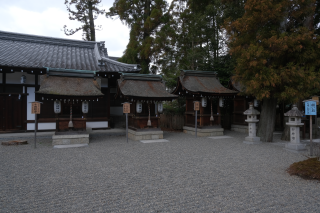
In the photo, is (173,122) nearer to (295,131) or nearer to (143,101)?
(143,101)

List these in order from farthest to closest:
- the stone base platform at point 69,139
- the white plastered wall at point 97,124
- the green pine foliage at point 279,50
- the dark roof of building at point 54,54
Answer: the white plastered wall at point 97,124, the dark roof of building at point 54,54, the stone base platform at point 69,139, the green pine foliage at point 279,50

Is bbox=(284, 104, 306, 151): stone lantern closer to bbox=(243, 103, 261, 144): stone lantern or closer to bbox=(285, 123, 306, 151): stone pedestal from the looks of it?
bbox=(285, 123, 306, 151): stone pedestal

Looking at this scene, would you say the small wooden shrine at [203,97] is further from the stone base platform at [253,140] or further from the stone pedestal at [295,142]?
the stone pedestal at [295,142]

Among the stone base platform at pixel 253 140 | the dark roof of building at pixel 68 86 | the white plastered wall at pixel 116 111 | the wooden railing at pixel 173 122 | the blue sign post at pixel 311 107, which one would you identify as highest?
the dark roof of building at pixel 68 86

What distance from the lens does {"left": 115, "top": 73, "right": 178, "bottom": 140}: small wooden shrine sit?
10.3 meters

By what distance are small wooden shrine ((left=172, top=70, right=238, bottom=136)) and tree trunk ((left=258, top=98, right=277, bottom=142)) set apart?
2331mm

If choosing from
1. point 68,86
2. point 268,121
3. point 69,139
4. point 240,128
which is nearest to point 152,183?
point 69,139

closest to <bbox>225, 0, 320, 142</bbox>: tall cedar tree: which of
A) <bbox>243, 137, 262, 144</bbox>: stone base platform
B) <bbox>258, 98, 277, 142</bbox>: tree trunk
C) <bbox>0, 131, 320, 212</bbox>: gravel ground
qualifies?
<bbox>258, 98, 277, 142</bbox>: tree trunk

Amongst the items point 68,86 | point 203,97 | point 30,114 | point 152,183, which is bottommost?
point 152,183

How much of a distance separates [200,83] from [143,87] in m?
3.85

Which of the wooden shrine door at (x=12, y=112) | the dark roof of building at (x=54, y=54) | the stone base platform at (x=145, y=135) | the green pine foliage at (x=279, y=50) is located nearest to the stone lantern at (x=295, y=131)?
the green pine foliage at (x=279, y=50)

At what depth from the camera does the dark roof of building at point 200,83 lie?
1205 centimetres

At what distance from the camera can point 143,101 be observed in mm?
10375

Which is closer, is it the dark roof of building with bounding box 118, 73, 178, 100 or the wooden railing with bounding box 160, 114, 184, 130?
the dark roof of building with bounding box 118, 73, 178, 100
